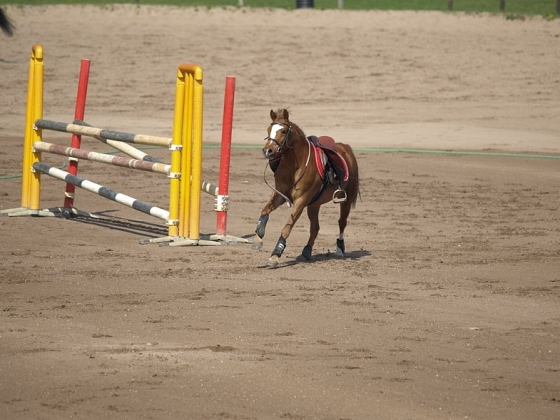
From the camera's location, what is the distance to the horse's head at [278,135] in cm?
1019

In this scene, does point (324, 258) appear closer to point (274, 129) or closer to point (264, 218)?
point (264, 218)

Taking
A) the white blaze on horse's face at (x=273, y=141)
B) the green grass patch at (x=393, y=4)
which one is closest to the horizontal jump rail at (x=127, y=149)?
the white blaze on horse's face at (x=273, y=141)

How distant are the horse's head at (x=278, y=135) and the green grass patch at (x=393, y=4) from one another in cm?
1927

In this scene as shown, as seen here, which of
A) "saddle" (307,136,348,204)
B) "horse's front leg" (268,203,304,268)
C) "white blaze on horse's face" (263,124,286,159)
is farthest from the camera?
"saddle" (307,136,348,204)

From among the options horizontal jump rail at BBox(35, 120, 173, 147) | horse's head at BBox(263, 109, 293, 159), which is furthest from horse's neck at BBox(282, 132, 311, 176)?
horizontal jump rail at BBox(35, 120, 173, 147)

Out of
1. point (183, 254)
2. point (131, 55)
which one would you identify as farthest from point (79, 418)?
point (131, 55)

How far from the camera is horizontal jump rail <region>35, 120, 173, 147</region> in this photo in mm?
11844

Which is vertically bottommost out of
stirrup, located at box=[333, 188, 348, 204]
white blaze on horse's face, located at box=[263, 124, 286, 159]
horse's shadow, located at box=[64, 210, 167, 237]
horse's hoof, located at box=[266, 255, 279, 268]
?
horse's shadow, located at box=[64, 210, 167, 237]

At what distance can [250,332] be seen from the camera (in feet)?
27.4

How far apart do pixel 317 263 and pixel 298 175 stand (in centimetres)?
97

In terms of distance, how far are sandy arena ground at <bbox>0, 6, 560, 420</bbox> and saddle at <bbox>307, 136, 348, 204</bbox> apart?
28.0 inches

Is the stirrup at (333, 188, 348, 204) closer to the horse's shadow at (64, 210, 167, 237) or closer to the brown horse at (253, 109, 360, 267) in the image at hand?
the brown horse at (253, 109, 360, 267)

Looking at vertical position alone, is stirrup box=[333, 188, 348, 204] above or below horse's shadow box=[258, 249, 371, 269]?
above

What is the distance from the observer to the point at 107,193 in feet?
40.8
